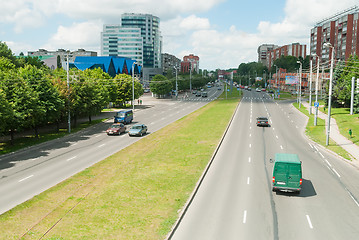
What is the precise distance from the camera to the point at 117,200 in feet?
61.8

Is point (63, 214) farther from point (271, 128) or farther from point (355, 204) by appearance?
point (271, 128)

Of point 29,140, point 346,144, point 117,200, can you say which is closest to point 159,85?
point 29,140

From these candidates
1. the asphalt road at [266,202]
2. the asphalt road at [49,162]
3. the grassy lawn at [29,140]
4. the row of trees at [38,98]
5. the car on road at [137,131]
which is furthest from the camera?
the car on road at [137,131]

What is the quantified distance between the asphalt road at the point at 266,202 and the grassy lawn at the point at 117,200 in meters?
1.33

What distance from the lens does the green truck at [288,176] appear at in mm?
20188

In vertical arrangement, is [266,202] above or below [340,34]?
below

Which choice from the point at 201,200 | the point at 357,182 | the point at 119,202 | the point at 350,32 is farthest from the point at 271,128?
the point at 350,32

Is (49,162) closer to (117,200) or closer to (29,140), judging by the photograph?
(29,140)

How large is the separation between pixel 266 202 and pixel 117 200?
360 inches

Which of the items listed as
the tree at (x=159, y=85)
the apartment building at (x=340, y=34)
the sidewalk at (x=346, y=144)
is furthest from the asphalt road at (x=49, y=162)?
the apartment building at (x=340, y=34)

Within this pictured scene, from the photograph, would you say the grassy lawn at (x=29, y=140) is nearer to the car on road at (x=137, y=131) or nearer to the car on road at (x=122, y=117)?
the car on road at (x=122, y=117)

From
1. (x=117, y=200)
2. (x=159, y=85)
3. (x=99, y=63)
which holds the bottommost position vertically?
(x=117, y=200)

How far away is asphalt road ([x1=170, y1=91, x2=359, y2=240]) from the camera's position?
606 inches

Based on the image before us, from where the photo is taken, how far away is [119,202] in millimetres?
18500
